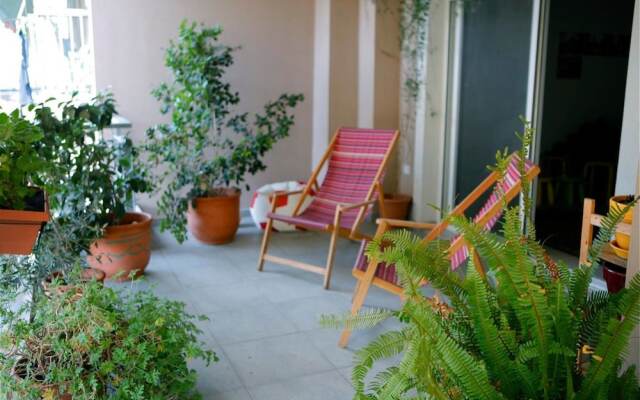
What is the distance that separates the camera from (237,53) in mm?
5355

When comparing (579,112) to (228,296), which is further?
(579,112)

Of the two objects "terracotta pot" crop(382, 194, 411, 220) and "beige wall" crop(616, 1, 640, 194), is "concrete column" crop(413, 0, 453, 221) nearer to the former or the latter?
"terracotta pot" crop(382, 194, 411, 220)

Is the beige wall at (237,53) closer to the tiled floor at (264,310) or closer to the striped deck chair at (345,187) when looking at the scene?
the tiled floor at (264,310)

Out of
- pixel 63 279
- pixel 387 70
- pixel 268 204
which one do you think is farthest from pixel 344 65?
pixel 63 279

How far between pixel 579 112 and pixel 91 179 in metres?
4.07

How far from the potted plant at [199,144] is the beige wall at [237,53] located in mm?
407

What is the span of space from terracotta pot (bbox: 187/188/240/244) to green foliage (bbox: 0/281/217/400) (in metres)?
2.43

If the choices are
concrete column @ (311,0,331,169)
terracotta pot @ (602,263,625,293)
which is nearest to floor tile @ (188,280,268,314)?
terracotta pot @ (602,263,625,293)

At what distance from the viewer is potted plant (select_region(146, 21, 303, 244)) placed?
14.7ft

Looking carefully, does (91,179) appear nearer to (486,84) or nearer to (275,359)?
(275,359)

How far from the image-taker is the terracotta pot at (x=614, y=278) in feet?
7.86

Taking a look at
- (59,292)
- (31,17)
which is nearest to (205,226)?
(31,17)

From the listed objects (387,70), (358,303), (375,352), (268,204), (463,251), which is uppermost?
(387,70)

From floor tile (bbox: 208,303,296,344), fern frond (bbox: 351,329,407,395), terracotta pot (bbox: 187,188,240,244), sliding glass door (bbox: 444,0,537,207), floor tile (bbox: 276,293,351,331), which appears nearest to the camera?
fern frond (bbox: 351,329,407,395)
